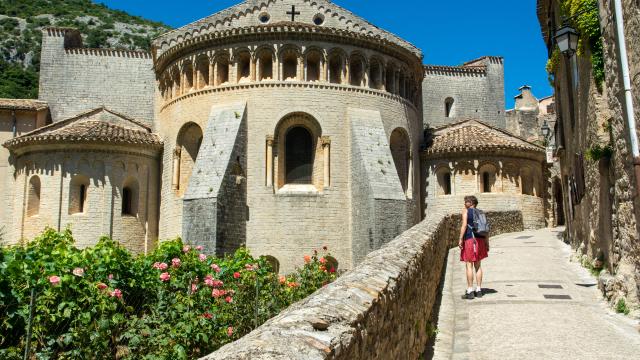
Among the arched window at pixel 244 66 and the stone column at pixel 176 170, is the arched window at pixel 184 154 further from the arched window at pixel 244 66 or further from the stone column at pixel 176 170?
the arched window at pixel 244 66

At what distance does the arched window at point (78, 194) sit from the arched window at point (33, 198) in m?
1.69

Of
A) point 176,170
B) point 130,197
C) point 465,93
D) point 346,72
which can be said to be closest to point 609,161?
point 346,72

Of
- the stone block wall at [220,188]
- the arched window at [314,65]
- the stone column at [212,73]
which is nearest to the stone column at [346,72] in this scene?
the arched window at [314,65]

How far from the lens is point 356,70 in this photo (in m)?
20.8

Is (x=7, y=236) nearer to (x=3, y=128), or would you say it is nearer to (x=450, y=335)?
(x=3, y=128)

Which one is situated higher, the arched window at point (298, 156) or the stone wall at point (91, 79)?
the stone wall at point (91, 79)

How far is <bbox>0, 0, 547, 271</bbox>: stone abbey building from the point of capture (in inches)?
730

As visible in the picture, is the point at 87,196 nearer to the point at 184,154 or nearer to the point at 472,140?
the point at 184,154

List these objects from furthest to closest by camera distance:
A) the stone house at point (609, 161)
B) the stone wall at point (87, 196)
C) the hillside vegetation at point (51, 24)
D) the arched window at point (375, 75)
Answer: the hillside vegetation at point (51, 24)
the stone wall at point (87, 196)
the arched window at point (375, 75)
the stone house at point (609, 161)

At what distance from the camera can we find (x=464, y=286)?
11.3 metres

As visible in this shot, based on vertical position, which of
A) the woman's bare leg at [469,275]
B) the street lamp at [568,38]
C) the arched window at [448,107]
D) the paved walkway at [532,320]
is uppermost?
the arched window at [448,107]

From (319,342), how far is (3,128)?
25.6 meters

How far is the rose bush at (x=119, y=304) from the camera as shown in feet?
22.7

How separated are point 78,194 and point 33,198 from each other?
6.64 feet
